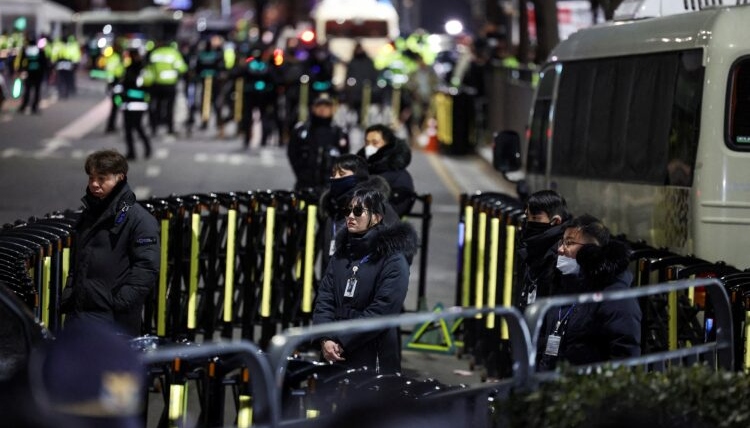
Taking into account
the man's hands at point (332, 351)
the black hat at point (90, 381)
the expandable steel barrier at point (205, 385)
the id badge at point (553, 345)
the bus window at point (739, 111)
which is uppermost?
the bus window at point (739, 111)

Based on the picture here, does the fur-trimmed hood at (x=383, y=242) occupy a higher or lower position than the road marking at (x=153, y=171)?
higher

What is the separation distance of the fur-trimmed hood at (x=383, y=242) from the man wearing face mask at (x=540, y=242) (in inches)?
24.5

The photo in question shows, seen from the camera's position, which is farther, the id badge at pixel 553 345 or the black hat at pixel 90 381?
the id badge at pixel 553 345

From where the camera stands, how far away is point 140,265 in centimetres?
912

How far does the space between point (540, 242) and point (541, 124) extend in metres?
6.85

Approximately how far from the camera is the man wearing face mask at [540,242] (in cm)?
911

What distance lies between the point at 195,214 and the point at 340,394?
4286mm

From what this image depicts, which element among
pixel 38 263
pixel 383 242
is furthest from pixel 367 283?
pixel 38 263

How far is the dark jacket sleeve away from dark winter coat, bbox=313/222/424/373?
0.89 m

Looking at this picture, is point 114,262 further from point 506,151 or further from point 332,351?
point 506,151

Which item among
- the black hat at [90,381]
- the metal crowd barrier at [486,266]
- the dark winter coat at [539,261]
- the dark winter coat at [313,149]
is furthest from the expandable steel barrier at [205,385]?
the dark winter coat at [313,149]

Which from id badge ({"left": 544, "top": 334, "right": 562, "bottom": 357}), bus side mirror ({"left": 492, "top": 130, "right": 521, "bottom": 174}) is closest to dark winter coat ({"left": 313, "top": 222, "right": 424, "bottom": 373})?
id badge ({"left": 544, "top": 334, "right": 562, "bottom": 357})

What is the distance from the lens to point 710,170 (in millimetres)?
11844

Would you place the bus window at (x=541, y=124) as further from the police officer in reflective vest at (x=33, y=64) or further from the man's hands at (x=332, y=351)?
the police officer in reflective vest at (x=33, y=64)
